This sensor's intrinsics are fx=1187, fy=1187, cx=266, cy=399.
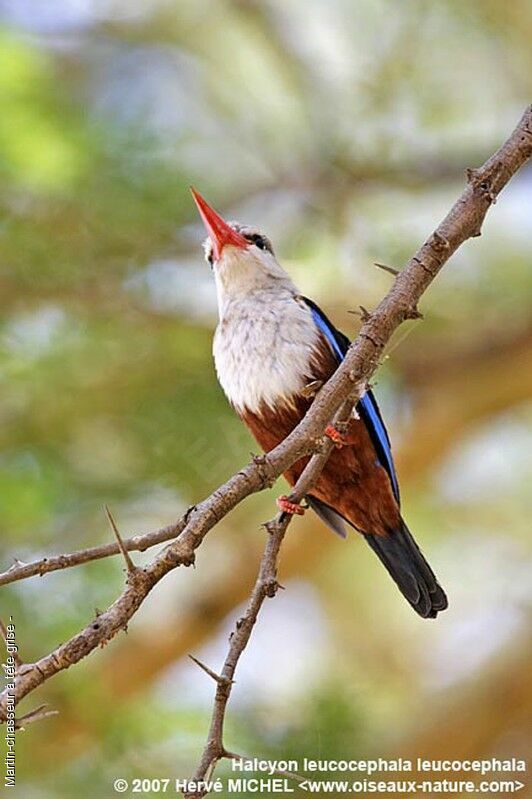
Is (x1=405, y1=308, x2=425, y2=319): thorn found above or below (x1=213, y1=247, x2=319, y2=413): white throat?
below

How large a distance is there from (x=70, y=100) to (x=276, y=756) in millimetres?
3033

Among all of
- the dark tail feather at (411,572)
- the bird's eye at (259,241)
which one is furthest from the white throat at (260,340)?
the dark tail feather at (411,572)

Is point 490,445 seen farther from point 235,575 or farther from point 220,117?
point 220,117

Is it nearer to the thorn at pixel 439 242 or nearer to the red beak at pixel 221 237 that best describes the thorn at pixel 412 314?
the thorn at pixel 439 242

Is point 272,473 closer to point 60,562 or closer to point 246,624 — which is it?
point 246,624

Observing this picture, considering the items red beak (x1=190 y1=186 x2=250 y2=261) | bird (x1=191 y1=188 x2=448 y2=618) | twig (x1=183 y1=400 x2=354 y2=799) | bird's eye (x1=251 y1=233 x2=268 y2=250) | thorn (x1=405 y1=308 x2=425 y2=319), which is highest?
bird's eye (x1=251 y1=233 x2=268 y2=250)

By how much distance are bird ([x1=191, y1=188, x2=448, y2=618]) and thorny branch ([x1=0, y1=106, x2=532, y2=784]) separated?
3.07 ft

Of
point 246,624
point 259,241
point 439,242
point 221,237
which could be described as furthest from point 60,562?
point 259,241

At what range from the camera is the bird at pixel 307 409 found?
3.51 m

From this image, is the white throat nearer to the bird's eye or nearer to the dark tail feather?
the bird's eye

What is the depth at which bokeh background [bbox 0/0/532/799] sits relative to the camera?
4.67 metres

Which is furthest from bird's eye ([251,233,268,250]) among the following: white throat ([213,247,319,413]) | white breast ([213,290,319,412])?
white breast ([213,290,319,412])

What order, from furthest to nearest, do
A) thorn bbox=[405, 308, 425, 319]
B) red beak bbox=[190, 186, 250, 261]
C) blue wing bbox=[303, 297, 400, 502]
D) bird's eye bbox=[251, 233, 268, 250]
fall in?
bird's eye bbox=[251, 233, 268, 250] → red beak bbox=[190, 186, 250, 261] → blue wing bbox=[303, 297, 400, 502] → thorn bbox=[405, 308, 425, 319]

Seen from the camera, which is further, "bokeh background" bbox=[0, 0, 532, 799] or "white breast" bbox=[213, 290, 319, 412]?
"bokeh background" bbox=[0, 0, 532, 799]
